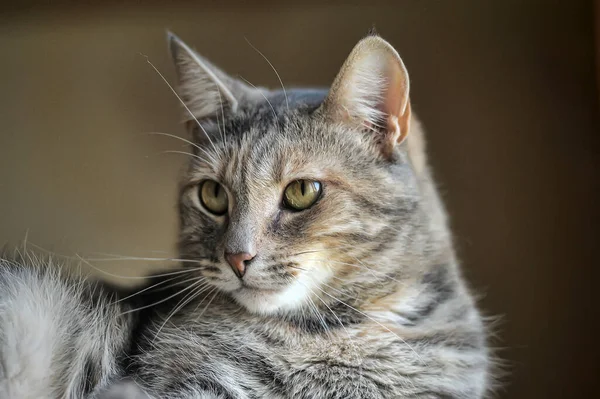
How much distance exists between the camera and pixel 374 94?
3.28 ft

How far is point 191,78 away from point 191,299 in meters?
0.43

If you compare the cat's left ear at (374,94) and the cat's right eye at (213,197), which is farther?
the cat's right eye at (213,197)

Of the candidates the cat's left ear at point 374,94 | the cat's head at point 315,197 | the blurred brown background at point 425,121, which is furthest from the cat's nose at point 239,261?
the blurred brown background at point 425,121

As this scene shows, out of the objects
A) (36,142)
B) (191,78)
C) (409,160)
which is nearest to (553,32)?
(409,160)

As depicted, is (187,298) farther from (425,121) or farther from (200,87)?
(425,121)

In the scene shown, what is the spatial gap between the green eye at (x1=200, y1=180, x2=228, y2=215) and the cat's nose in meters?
0.15

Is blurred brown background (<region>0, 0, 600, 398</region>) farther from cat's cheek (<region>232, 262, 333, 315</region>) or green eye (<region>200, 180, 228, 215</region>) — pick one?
cat's cheek (<region>232, 262, 333, 315</region>)

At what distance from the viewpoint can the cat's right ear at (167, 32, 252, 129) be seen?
43.9 inches

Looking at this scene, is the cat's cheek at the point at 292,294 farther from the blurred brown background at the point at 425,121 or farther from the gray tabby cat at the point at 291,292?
the blurred brown background at the point at 425,121

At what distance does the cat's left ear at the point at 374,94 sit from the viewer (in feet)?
3.11

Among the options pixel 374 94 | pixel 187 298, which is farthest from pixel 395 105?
pixel 187 298

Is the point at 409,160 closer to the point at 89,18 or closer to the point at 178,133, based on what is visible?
the point at 178,133

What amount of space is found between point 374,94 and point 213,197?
1.15 ft

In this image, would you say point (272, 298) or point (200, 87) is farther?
point (200, 87)
